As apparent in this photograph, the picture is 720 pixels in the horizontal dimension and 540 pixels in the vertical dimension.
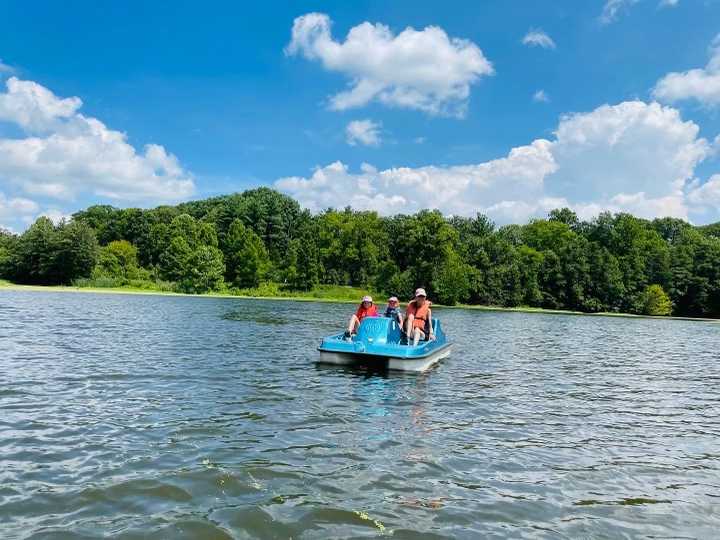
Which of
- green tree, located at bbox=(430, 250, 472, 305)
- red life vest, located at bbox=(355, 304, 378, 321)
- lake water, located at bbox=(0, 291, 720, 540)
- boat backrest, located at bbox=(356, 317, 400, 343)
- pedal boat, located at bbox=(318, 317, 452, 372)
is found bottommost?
lake water, located at bbox=(0, 291, 720, 540)

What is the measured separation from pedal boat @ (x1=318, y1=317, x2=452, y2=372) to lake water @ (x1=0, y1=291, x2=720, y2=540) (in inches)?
22.4

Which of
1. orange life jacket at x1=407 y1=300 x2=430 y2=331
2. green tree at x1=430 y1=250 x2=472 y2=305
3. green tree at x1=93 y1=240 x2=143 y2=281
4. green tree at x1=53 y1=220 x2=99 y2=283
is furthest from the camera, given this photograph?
green tree at x1=93 y1=240 x2=143 y2=281

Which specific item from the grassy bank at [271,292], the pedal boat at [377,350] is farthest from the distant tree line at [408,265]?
the pedal boat at [377,350]

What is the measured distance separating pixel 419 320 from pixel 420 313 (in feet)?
0.90

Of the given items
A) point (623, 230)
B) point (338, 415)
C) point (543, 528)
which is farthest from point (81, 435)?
point (623, 230)

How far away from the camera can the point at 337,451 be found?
30.9 feet

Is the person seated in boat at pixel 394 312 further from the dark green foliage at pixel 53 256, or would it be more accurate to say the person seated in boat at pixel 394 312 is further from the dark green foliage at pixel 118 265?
the dark green foliage at pixel 53 256

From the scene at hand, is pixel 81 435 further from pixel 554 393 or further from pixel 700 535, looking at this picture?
pixel 554 393

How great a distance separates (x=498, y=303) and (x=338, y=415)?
3639 inches

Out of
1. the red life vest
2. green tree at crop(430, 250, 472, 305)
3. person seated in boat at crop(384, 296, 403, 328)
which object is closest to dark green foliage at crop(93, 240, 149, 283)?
green tree at crop(430, 250, 472, 305)

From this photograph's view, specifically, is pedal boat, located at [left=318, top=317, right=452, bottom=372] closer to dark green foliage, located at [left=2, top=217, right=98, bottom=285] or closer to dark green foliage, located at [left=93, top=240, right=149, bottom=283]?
dark green foliage, located at [left=93, top=240, right=149, bottom=283]

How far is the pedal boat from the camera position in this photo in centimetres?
1828

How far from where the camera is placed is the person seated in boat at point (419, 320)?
19875 mm

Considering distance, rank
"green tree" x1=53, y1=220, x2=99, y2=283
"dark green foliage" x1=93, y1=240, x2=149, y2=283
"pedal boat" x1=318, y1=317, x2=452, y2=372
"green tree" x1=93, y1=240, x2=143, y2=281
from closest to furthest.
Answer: "pedal boat" x1=318, y1=317, x2=452, y2=372 → "green tree" x1=53, y1=220, x2=99, y2=283 → "dark green foliage" x1=93, y1=240, x2=149, y2=283 → "green tree" x1=93, y1=240, x2=143, y2=281
